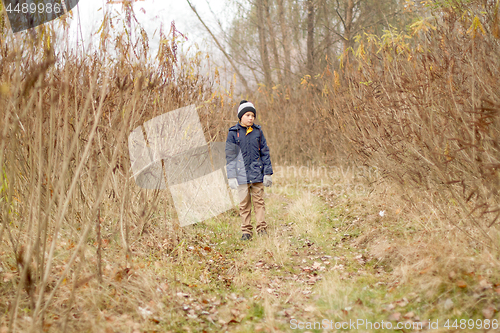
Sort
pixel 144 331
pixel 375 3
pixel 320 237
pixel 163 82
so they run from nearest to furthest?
pixel 144 331 < pixel 163 82 < pixel 320 237 < pixel 375 3

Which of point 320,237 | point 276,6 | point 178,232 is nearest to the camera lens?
point 178,232

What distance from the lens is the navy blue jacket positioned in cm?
481

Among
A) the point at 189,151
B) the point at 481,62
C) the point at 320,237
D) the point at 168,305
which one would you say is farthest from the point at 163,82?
the point at 481,62

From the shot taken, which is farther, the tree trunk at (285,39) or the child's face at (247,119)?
the tree trunk at (285,39)

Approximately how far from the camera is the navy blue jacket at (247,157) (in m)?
4.81

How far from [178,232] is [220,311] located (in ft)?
5.97

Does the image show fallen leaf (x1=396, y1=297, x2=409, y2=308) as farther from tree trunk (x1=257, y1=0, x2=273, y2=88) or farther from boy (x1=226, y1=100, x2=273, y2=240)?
tree trunk (x1=257, y1=0, x2=273, y2=88)

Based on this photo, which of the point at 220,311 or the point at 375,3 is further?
the point at 375,3

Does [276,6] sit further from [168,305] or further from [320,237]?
[168,305]

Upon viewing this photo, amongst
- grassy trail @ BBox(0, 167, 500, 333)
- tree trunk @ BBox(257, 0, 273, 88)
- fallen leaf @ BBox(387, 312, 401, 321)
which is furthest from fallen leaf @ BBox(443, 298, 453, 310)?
tree trunk @ BBox(257, 0, 273, 88)

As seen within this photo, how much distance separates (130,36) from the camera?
359cm

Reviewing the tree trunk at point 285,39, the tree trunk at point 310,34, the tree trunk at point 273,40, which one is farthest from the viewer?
the tree trunk at point 273,40

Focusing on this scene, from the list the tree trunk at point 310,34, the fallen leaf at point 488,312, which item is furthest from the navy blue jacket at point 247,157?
the tree trunk at point 310,34

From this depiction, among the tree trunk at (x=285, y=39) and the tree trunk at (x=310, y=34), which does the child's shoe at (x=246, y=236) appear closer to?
the tree trunk at (x=285, y=39)
